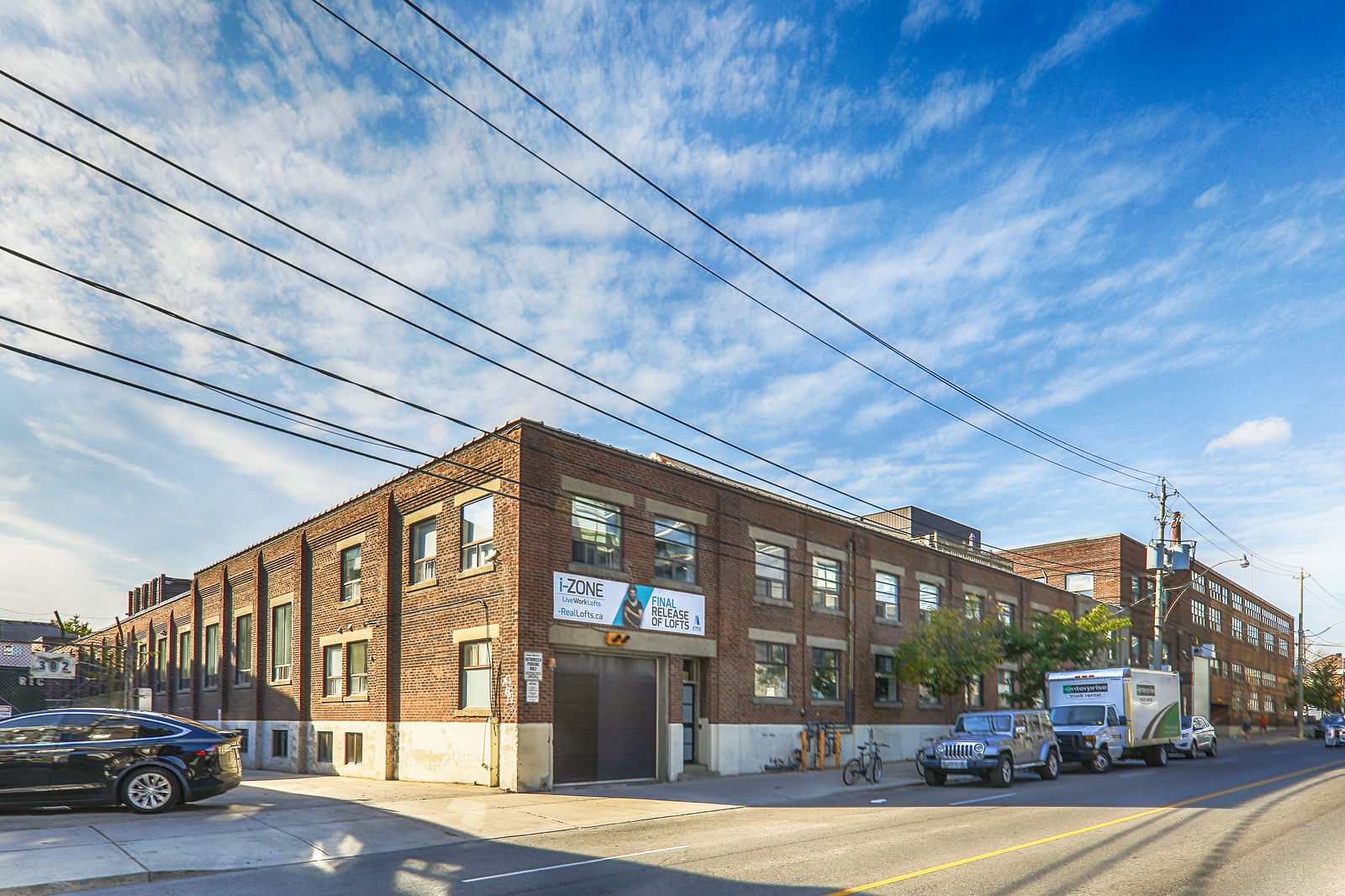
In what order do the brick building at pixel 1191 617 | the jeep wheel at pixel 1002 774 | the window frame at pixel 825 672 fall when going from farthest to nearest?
1. the brick building at pixel 1191 617
2. the window frame at pixel 825 672
3. the jeep wheel at pixel 1002 774

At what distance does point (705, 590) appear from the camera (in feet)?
83.4

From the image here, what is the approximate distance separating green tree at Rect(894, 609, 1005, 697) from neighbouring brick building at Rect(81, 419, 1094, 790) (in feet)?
2.65

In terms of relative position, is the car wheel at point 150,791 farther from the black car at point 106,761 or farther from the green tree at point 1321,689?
the green tree at point 1321,689

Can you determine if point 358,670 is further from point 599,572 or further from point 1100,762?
point 1100,762

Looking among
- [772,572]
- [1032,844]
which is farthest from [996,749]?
[1032,844]

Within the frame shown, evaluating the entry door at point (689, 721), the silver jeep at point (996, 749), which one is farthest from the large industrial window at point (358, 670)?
A: the silver jeep at point (996, 749)

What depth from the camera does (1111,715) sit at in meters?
29.1

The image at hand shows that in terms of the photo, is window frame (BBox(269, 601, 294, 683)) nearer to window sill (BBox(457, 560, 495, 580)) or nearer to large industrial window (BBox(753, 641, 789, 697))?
window sill (BBox(457, 560, 495, 580))

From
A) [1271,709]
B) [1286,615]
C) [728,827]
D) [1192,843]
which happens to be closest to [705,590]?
[728,827]

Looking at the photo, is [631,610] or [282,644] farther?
[282,644]

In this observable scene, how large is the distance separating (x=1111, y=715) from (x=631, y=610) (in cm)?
1626

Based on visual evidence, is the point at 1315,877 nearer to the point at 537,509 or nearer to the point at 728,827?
the point at 728,827

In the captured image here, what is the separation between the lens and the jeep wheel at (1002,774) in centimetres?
2211

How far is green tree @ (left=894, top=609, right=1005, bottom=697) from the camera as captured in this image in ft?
104
